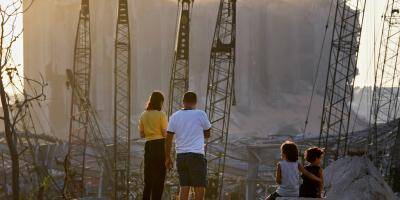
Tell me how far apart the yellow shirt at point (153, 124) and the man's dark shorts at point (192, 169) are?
533 mm

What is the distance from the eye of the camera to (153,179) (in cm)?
788

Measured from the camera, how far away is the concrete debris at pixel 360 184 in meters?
6.09

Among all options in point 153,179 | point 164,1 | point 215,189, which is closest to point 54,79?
point 164,1

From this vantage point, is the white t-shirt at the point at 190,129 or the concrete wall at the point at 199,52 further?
the concrete wall at the point at 199,52

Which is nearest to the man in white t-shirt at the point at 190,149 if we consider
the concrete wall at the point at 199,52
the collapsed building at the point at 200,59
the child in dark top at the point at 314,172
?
the child in dark top at the point at 314,172

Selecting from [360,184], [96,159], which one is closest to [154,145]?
[360,184]

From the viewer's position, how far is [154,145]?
7.89 metres

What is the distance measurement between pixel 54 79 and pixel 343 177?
75678 mm

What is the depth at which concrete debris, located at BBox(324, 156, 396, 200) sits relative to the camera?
6.09 m

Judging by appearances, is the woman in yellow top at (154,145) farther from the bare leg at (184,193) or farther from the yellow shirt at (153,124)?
the bare leg at (184,193)

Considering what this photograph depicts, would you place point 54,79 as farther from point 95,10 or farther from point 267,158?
point 267,158

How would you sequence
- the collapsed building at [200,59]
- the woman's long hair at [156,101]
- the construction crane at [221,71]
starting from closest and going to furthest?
the woman's long hair at [156,101] < the construction crane at [221,71] < the collapsed building at [200,59]

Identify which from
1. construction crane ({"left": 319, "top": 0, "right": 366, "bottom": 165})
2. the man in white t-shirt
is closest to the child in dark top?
the man in white t-shirt

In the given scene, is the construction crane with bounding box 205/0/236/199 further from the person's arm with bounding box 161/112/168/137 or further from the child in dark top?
the person's arm with bounding box 161/112/168/137
